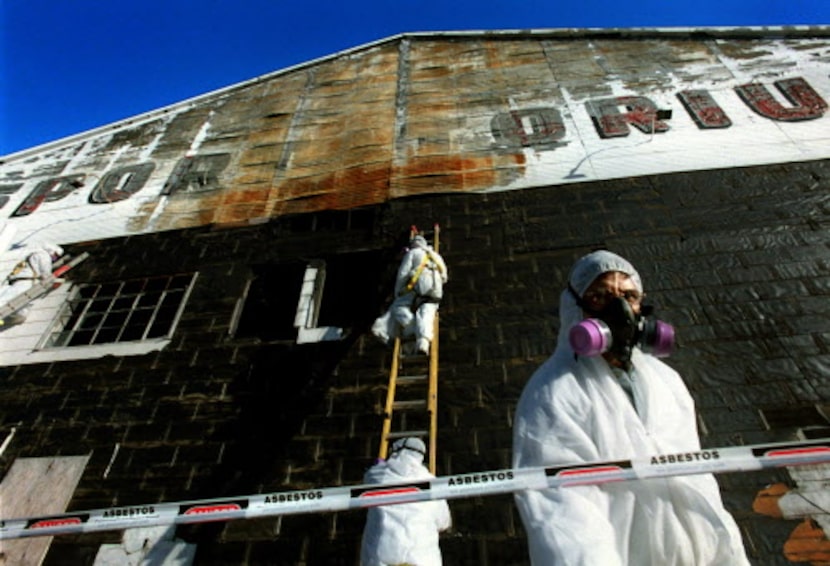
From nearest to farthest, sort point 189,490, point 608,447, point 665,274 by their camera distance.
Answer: point 608,447 < point 189,490 < point 665,274

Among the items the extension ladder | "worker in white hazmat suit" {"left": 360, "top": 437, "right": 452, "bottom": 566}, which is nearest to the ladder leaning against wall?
"worker in white hazmat suit" {"left": 360, "top": 437, "right": 452, "bottom": 566}

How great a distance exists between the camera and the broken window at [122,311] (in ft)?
24.5

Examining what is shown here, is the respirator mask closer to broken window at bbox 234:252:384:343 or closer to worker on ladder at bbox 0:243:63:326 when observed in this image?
broken window at bbox 234:252:384:343

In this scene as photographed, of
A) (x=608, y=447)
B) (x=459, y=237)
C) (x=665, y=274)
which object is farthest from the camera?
(x=459, y=237)

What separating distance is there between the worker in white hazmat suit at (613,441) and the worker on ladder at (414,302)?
115 inches

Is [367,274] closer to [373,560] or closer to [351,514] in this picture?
[351,514]

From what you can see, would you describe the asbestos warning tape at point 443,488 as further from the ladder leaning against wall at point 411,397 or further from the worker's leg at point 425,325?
the worker's leg at point 425,325

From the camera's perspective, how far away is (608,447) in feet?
6.91

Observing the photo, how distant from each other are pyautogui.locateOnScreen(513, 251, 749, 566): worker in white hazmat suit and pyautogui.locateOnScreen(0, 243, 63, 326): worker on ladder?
28.7 feet

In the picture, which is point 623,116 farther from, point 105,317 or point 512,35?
point 105,317

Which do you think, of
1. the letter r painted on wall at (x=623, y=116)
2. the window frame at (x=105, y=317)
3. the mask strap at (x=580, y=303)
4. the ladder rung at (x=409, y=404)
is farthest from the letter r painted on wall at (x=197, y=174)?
the mask strap at (x=580, y=303)

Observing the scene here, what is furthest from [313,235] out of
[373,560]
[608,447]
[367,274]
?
[608,447]

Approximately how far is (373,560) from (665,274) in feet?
17.2

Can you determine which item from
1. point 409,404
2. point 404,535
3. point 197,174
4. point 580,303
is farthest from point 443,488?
point 197,174
